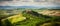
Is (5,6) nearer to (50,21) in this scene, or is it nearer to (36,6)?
(36,6)

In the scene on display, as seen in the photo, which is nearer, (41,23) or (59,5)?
(41,23)

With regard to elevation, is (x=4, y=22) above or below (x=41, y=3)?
below

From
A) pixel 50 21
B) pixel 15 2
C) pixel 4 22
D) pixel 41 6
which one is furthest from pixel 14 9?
pixel 50 21

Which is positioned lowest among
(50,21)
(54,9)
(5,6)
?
(50,21)

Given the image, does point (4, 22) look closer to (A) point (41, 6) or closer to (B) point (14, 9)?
(B) point (14, 9)

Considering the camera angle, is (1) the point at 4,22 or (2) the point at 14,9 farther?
(2) the point at 14,9

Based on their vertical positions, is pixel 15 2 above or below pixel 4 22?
above

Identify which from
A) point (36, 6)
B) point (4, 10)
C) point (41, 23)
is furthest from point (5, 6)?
point (41, 23)
